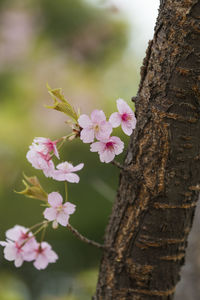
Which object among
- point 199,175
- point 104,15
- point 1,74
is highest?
point 104,15

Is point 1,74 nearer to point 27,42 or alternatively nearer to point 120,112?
point 27,42

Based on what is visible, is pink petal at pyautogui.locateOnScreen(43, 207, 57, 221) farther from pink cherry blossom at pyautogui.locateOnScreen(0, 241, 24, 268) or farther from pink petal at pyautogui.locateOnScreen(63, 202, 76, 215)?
pink cherry blossom at pyautogui.locateOnScreen(0, 241, 24, 268)

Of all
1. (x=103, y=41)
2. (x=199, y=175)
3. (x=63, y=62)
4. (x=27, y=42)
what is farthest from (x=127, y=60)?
(x=199, y=175)

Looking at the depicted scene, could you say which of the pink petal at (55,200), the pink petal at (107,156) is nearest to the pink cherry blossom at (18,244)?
the pink petal at (55,200)

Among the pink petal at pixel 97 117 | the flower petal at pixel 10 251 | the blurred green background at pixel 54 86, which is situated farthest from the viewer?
the blurred green background at pixel 54 86

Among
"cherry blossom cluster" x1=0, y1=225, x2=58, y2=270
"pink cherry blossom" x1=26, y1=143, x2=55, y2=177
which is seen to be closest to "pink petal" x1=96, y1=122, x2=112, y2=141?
"pink cherry blossom" x1=26, y1=143, x2=55, y2=177

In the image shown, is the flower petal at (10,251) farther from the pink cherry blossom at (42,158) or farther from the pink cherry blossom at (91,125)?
the pink cherry blossom at (91,125)
